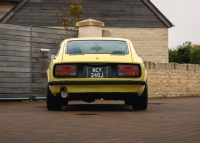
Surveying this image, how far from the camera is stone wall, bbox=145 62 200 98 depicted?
67.7ft

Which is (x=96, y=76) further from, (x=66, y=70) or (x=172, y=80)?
(x=172, y=80)

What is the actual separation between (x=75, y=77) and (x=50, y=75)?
56cm

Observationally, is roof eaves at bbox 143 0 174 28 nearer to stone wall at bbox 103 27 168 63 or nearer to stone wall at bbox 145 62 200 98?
stone wall at bbox 103 27 168 63

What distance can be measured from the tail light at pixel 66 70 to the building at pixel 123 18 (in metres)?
25.5

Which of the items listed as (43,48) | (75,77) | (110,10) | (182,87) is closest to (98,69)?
(75,77)

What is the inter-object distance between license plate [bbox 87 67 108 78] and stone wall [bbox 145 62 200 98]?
9.43 m

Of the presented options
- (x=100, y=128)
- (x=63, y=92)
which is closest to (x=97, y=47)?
(x=63, y=92)

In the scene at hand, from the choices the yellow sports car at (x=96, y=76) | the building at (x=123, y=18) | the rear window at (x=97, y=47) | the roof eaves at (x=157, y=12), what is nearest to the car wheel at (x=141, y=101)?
the yellow sports car at (x=96, y=76)

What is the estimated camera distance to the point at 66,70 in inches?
428

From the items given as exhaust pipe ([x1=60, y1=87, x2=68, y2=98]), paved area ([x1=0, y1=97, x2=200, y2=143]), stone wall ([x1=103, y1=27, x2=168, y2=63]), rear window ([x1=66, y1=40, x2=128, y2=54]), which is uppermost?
stone wall ([x1=103, y1=27, x2=168, y2=63])

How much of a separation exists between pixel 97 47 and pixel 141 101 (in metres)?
1.44

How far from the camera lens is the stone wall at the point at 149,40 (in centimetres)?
3641

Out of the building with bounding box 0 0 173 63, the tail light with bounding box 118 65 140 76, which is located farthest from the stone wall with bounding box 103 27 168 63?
the tail light with bounding box 118 65 140 76

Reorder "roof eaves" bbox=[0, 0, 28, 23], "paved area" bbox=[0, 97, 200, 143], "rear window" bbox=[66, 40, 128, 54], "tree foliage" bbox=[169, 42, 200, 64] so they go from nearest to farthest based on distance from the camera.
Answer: "paved area" bbox=[0, 97, 200, 143], "rear window" bbox=[66, 40, 128, 54], "roof eaves" bbox=[0, 0, 28, 23], "tree foliage" bbox=[169, 42, 200, 64]
